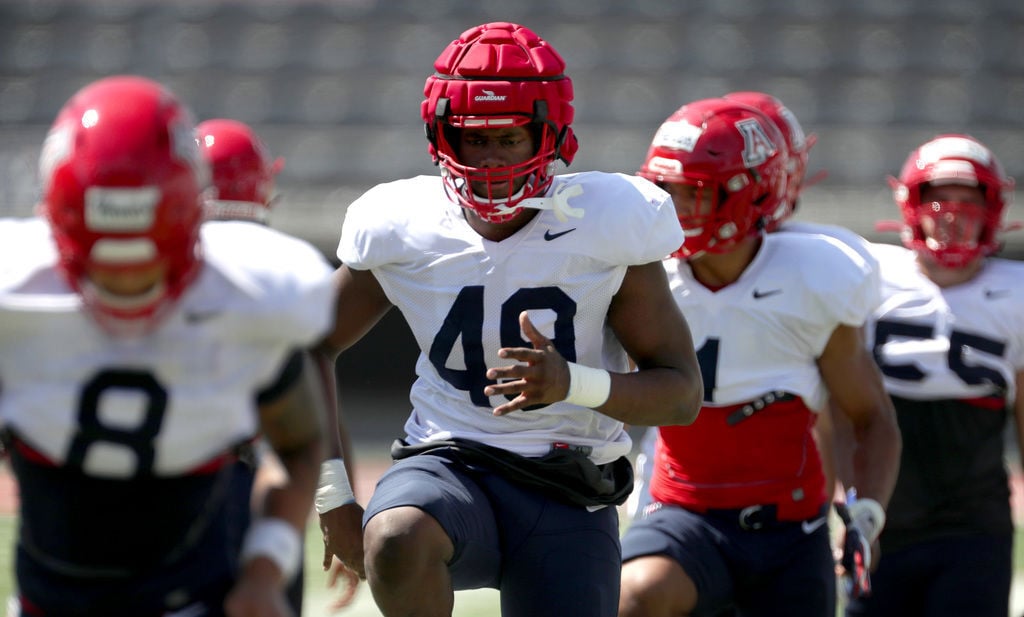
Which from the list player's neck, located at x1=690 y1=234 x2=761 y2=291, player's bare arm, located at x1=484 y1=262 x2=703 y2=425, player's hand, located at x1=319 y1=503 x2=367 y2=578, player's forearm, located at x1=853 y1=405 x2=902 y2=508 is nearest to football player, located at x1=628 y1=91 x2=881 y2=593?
player's neck, located at x1=690 y1=234 x2=761 y2=291

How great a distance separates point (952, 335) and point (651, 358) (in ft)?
4.86

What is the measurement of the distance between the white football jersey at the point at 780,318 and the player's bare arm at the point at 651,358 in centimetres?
59

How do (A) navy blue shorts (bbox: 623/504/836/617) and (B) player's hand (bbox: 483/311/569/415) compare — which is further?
(A) navy blue shorts (bbox: 623/504/836/617)

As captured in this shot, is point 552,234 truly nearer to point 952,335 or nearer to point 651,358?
point 651,358

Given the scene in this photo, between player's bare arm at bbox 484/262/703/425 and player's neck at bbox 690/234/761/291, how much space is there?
687mm

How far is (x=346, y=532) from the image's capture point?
3225 millimetres

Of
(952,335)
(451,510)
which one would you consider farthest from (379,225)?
(952,335)

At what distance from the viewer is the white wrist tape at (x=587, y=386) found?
2975mm

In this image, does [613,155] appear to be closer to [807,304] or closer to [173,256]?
[807,304]

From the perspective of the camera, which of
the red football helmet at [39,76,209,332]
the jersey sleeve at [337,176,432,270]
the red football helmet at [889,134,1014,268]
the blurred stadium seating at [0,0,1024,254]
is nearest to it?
the red football helmet at [39,76,209,332]

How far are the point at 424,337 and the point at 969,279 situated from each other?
6.39ft

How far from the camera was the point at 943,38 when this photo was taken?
41.3 feet

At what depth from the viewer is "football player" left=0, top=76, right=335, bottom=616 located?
2123 millimetres

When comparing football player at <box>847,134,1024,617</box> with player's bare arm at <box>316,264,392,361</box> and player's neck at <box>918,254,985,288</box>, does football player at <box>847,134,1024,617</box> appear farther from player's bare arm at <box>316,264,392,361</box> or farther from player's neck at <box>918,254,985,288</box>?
player's bare arm at <box>316,264,392,361</box>
